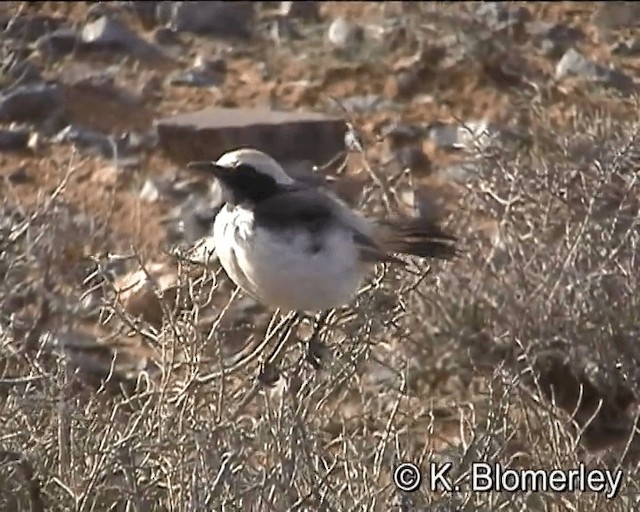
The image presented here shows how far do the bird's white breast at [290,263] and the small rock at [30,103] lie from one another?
412 centimetres

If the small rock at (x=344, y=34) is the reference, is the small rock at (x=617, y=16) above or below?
above

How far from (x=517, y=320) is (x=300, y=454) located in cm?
199

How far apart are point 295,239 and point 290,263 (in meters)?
0.08

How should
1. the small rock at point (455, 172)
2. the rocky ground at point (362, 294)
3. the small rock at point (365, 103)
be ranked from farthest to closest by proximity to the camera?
the small rock at point (365, 103), the small rock at point (455, 172), the rocky ground at point (362, 294)

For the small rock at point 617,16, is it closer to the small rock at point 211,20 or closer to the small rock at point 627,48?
the small rock at point 627,48

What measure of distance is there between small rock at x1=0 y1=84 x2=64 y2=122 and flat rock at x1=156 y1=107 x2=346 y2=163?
683 mm

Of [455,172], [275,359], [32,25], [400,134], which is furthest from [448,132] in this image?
[275,359]

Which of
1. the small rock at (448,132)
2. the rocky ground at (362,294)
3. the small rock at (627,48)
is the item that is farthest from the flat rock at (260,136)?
the small rock at (627,48)

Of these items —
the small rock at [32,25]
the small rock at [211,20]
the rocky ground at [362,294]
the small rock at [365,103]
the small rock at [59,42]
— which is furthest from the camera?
the small rock at [211,20]

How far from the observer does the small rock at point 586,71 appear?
7825 millimetres

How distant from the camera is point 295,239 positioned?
12.7ft

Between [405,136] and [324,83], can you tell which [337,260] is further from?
[324,83]

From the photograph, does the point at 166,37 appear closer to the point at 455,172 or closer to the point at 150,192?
the point at 150,192

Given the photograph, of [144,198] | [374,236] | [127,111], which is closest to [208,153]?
[144,198]
